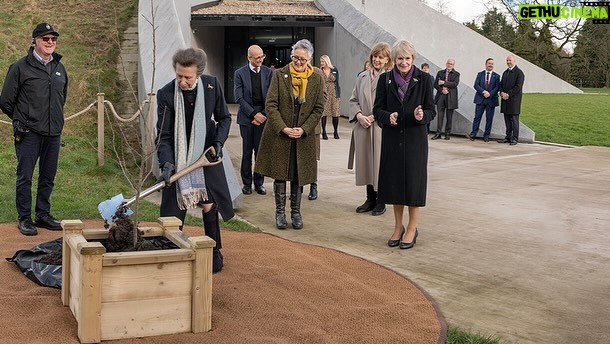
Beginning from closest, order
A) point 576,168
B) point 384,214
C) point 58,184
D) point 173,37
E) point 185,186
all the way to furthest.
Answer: point 185,186 < point 384,214 < point 58,184 < point 576,168 < point 173,37

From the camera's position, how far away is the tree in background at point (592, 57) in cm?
4806

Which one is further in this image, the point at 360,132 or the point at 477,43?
the point at 477,43

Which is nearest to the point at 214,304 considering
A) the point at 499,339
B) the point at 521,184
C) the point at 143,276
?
the point at 143,276

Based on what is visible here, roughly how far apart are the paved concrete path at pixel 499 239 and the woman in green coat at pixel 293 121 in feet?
2.15

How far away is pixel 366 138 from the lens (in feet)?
28.9

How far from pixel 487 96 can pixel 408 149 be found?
10.5m

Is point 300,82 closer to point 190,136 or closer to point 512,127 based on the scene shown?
point 190,136

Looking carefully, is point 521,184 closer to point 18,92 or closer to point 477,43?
point 18,92

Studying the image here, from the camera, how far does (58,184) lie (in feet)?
32.7

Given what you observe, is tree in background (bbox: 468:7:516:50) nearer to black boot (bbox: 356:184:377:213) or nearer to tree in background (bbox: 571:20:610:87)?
tree in background (bbox: 571:20:610:87)

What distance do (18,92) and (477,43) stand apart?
1077 inches

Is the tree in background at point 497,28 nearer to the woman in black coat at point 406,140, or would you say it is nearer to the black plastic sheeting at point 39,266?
the woman in black coat at point 406,140

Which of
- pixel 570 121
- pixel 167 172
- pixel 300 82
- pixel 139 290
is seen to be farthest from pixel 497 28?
pixel 139 290

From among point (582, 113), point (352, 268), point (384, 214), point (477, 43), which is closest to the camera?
point (352, 268)
